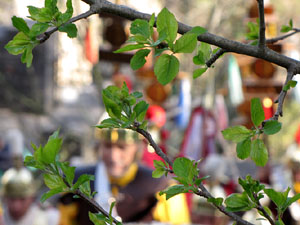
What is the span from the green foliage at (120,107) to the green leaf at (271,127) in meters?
0.16

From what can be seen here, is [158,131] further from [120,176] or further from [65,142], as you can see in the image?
[65,142]

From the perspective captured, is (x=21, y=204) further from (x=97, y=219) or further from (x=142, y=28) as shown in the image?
(x=142, y=28)

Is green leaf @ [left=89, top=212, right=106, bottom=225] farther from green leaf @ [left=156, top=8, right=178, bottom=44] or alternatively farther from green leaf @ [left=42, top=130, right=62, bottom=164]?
green leaf @ [left=156, top=8, right=178, bottom=44]

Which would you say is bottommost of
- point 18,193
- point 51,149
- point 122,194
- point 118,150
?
point 122,194

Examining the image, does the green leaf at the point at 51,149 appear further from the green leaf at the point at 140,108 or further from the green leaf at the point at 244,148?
the green leaf at the point at 244,148

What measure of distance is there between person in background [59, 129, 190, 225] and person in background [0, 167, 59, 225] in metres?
0.23

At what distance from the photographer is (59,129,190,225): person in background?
12.2 ft

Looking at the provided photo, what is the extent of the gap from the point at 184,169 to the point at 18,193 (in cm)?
293

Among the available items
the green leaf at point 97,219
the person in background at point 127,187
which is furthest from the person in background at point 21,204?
the green leaf at point 97,219

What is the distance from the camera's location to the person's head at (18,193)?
3.48 meters

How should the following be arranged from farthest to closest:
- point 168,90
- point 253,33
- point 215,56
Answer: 1. point 168,90
2. point 253,33
3. point 215,56

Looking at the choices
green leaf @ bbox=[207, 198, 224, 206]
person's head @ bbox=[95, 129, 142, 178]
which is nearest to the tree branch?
green leaf @ bbox=[207, 198, 224, 206]

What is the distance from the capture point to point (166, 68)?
2.48 feet

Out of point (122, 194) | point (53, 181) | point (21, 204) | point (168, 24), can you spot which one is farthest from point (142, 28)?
point (122, 194)
